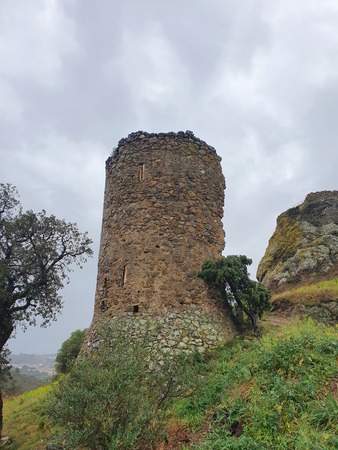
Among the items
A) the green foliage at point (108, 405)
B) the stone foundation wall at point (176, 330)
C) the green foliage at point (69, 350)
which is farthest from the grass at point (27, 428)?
the green foliage at point (69, 350)

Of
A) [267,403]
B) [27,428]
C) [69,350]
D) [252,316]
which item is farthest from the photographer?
[69,350]

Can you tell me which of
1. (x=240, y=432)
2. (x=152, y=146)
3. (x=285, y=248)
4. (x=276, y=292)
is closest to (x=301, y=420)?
(x=240, y=432)

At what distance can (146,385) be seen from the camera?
7.29 meters

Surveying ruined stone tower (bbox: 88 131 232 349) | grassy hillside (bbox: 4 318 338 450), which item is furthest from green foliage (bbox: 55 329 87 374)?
grassy hillside (bbox: 4 318 338 450)

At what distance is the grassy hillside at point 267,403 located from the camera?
5.28 metres

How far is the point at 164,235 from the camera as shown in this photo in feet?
39.5

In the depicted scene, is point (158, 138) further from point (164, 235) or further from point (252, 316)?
point (252, 316)

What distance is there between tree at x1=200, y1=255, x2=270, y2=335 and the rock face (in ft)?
25.5

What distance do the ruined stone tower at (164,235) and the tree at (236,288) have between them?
0.34 m

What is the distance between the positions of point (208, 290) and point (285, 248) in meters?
11.5

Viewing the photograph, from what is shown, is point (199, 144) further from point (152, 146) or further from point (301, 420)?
point (301, 420)

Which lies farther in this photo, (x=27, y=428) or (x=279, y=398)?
(x=27, y=428)

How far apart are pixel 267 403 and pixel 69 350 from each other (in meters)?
17.7

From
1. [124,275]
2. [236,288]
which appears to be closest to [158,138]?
→ [124,275]
